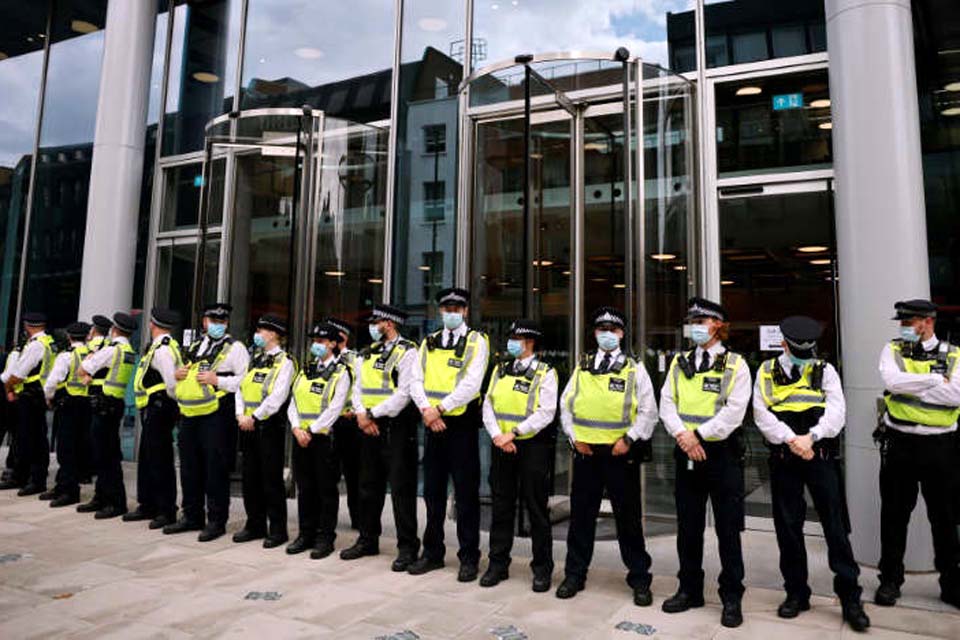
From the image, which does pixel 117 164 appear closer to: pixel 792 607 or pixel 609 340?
pixel 609 340

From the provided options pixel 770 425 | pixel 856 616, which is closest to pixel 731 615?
pixel 856 616

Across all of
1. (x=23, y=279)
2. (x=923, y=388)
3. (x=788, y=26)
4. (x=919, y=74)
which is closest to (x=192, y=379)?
(x=923, y=388)

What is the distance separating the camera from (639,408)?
434cm

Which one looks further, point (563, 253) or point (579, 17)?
point (579, 17)

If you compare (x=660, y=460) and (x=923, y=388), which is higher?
(x=923, y=388)

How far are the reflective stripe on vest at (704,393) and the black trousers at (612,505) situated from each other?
441 mm

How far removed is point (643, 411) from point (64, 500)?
232 inches

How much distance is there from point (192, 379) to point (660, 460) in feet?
14.7

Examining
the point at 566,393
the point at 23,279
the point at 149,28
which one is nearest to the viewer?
the point at 566,393

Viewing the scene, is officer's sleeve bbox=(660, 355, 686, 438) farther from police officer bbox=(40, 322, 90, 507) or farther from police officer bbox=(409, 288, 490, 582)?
police officer bbox=(40, 322, 90, 507)

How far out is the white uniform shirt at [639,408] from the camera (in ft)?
14.0

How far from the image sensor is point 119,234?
31.3ft

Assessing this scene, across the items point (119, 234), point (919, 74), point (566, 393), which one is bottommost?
point (566, 393)

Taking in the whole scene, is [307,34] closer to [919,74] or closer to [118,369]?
[118,369]
